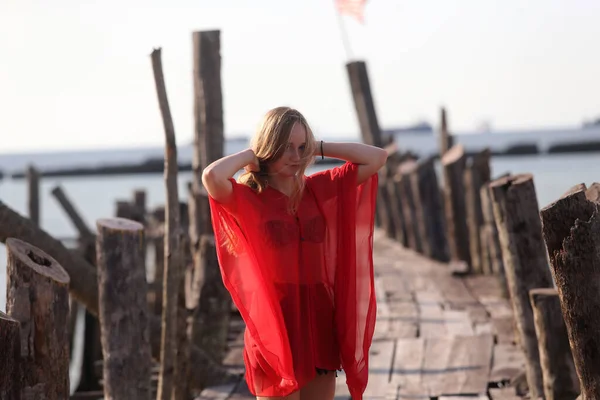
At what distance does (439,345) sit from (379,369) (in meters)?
0.77

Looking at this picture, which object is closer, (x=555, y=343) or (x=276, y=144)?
(x=276, y=144)

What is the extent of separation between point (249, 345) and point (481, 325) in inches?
173

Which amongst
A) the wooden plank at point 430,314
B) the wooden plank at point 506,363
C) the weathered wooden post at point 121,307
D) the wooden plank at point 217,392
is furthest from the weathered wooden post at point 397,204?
the weathered wooden post at point 121,307

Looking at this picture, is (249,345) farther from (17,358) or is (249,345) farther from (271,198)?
(17,358)

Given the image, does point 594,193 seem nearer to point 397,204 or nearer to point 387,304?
point 387,304

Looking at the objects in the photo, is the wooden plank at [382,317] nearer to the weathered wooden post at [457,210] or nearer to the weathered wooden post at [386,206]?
the weathered wooden post at [457,210]

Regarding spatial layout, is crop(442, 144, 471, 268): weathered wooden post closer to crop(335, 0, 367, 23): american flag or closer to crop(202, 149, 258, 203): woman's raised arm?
crop(335, 0, 367, 23): american flag

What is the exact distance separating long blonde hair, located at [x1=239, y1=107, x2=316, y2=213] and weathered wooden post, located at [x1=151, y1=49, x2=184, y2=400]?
257cm

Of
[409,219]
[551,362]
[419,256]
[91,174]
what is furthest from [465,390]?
[91,174]

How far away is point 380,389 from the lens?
6.52 m

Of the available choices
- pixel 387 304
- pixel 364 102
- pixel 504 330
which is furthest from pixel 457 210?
pixel 504 330

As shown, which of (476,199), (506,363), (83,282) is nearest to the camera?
(506,363)

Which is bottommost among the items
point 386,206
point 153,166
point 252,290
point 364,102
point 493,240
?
point 252,290

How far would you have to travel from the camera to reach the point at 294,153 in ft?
13.5
